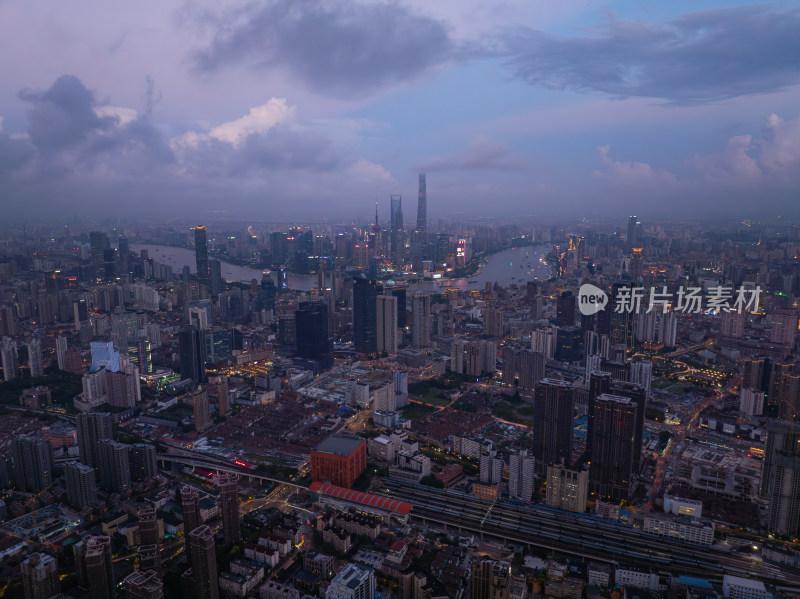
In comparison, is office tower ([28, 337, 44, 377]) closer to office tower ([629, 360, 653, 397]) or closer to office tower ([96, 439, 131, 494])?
office tower ([96, 439, 131, 494])

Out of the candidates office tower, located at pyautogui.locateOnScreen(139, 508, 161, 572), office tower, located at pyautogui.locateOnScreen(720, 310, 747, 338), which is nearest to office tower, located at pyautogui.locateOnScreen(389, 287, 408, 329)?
office tower, located at pyautogui.locateOnScreen(720, 310, 747, 338)

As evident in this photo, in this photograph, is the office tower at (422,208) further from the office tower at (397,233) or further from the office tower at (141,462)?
the office tower at (141,462)

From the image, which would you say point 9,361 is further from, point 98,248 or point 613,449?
point 613,449

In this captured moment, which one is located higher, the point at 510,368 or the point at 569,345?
the point at 569,345

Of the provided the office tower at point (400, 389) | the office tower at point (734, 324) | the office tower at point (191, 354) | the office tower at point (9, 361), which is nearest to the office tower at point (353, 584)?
the office tower at point (400, 389)

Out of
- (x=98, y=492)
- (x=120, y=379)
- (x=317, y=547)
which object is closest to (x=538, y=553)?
(x=317, y=547)

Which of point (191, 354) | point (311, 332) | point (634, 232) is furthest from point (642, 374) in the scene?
point (634, 232)

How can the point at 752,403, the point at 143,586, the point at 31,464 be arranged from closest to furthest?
1. the point at 143,586
2. the point at 31,464
3. the point at 752,403
